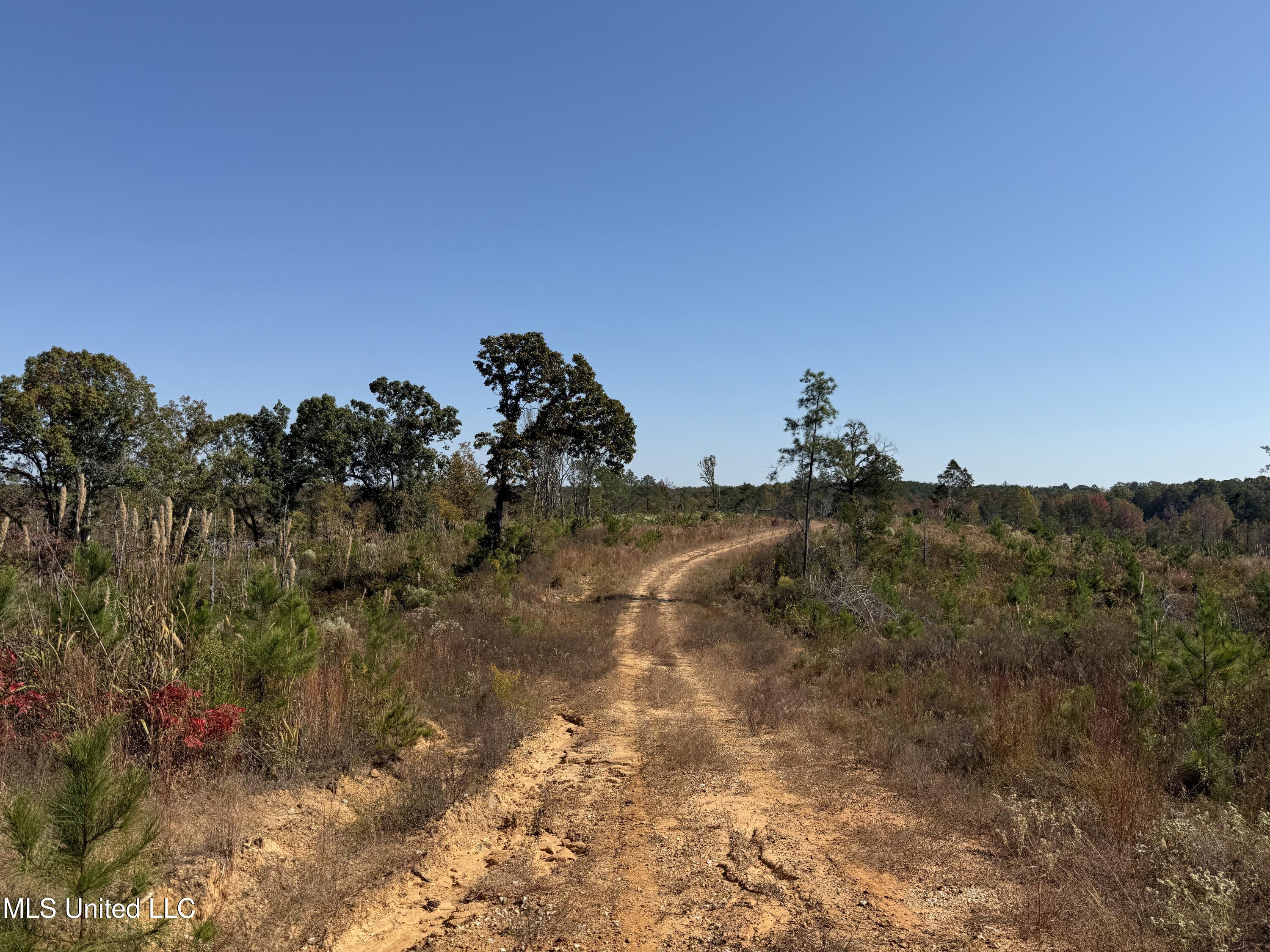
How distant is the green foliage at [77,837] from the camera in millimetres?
2789

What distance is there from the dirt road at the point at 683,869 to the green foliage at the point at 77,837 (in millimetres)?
1332

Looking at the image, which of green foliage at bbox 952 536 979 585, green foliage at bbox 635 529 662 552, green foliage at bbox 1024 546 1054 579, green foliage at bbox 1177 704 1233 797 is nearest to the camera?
green foliage at bbox 1177 704 1233 797

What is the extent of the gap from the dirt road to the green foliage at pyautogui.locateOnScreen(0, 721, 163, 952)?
1.33m

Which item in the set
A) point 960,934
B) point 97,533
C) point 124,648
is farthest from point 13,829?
point 97,533

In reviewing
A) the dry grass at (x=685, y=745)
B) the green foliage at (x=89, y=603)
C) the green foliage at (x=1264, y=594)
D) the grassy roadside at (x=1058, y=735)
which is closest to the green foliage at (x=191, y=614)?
the green foliage at (x=89, y=603)

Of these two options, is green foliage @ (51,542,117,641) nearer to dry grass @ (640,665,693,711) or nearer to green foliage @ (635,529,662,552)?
dry grass @ (640,665,693,711)

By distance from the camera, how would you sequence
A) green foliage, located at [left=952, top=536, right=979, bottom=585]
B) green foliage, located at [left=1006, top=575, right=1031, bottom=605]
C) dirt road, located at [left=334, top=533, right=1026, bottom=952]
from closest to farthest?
dirt road, located at [left=334, top=533, right=1026, bottom=952] → green foliage, located at [left=1006, top=575, right=1031, bottom=605] → green foliage, located at [left=952, top=536, right=979, bottom=585]

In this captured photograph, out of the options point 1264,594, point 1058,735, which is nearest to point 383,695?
point 1058,735

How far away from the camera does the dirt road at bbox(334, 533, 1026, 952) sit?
155 inches

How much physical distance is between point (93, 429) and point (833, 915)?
33.4 meters

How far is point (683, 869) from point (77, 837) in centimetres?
367

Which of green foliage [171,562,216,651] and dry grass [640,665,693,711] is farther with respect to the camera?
dry grass [640,665,693,711]

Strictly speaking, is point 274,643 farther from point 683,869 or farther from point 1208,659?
point 1208,659

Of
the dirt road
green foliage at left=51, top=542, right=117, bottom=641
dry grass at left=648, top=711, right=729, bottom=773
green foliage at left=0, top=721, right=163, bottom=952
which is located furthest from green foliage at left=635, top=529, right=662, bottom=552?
green foliage at left=0, top=721, right=163, bottom=952
